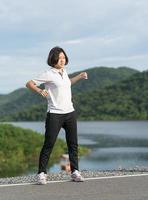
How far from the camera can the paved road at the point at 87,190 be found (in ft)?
22.1

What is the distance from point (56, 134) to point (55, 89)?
0.69 metres

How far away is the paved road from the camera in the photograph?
6730mm

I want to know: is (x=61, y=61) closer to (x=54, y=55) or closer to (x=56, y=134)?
(x=54, y=55)

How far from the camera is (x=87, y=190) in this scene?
284 inches

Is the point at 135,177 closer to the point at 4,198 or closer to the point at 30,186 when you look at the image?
the point at 30,186

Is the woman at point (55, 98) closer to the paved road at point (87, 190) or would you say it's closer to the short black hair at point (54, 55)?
the short black hair at point (54, 55)

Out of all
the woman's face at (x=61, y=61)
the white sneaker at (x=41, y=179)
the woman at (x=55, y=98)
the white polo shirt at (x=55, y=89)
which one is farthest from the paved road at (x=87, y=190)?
the woman's face at (x=61, y=61)

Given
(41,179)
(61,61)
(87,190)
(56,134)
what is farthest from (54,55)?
(87,190)

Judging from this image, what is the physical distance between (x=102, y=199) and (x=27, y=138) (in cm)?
5206

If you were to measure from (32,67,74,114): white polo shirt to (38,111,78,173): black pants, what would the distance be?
0.40ft

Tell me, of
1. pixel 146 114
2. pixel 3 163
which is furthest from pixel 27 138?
pixel 146 114

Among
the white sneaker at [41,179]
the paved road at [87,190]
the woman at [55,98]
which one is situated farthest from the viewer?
the woman at [55,98]

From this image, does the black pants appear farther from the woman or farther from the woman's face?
the woman's face

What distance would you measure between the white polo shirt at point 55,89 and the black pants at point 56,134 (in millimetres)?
121
